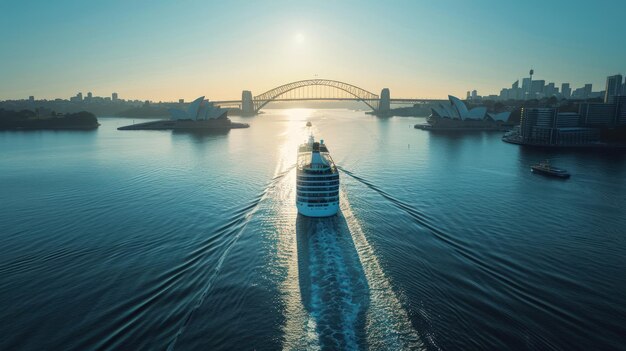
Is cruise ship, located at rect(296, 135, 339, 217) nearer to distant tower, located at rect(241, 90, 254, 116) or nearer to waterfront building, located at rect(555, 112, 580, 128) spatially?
waterfront building, located at rect(555, 112, 580, 128)

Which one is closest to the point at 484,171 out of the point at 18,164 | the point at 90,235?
the point at 90,235

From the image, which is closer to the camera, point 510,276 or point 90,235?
point 510,276

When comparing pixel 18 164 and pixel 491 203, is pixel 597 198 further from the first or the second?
pixel 18 164

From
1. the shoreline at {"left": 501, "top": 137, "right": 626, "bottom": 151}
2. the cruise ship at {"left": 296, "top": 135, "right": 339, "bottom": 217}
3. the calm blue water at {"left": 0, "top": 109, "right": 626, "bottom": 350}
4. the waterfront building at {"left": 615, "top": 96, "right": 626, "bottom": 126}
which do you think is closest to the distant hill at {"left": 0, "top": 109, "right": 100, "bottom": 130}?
the calm blue water at {"left": 0, "top": 109, "right": 626, "bottom": 350}

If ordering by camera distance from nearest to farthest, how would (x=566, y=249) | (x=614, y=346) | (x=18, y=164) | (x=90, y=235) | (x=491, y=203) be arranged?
(x=614, y=346)
(x=566, y=249)
(x=90, y=235)
(x=491, y=203)
(x=18, y=164)

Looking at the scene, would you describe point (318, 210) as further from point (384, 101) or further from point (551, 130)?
point (384, 101)

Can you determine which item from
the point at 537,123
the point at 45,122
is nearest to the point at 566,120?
the point at 537,123
